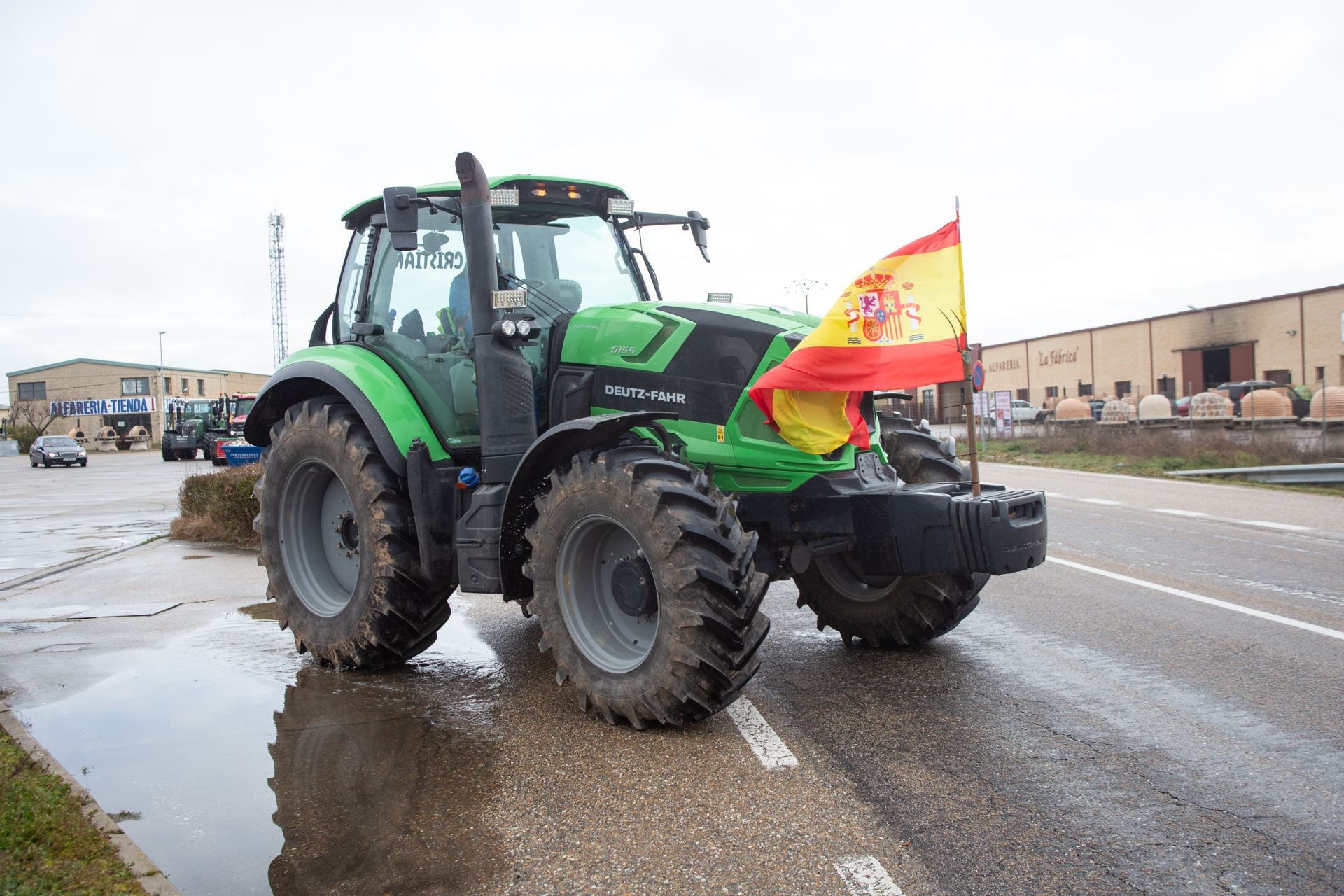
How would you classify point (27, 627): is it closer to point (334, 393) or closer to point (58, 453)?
point (334, 393)

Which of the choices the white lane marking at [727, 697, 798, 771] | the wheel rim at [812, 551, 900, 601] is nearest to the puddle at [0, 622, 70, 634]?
the white lane marking at [727, 697, 798, 771]

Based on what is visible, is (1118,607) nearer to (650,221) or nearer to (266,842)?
(650,221)

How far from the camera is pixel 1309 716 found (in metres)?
4.71

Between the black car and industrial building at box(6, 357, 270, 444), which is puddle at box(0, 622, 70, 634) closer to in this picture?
the black car

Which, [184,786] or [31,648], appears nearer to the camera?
[184,786]

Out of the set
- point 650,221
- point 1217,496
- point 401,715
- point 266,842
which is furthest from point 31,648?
point 1217,496

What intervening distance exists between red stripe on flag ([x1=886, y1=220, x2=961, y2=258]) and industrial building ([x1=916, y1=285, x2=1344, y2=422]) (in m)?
33.0

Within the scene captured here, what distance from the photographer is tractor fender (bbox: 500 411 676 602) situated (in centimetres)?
482

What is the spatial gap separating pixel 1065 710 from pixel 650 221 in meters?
3.75

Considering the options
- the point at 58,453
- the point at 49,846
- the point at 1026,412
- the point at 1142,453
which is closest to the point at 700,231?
the point at 49,846

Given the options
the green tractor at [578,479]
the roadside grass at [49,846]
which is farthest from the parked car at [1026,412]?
the roadside grass at [49,846]

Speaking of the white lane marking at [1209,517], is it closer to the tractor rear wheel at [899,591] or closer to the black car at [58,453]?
the tractor rear wheel at [899,591]

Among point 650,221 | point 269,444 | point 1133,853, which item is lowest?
point 1133,853

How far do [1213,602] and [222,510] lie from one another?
11494 mm
